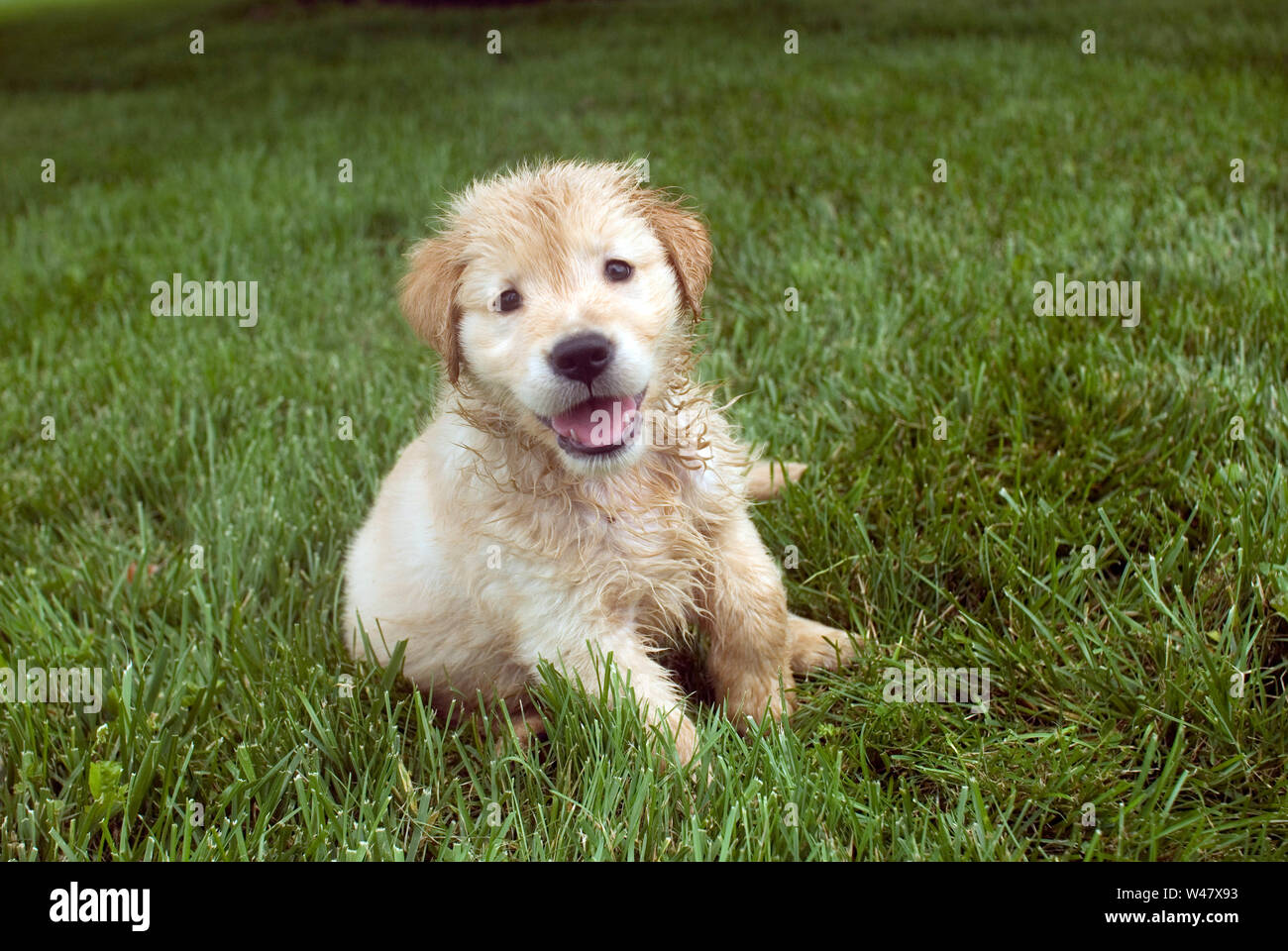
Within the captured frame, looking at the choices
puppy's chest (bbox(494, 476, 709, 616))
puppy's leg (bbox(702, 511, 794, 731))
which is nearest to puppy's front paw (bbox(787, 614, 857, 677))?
puppy's leg (bbox(702, 511, 794, 731))

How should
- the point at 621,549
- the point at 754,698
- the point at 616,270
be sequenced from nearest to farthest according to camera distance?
the point at 616,270, the point at 621,549, the point at 754,698

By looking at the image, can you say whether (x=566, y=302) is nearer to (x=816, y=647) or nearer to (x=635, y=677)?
(x=635, y=677)

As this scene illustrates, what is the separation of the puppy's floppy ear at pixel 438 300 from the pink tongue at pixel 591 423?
35 centimetres

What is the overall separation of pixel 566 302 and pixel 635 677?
866 mm

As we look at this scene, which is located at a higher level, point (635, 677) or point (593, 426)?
point (593, 426)

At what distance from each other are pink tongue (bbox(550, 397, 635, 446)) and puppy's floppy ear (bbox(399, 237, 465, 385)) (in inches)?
13.6

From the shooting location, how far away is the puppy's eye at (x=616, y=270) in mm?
2451

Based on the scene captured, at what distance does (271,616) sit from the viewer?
329 centimetres

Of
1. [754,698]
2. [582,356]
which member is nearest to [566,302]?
[582,356]

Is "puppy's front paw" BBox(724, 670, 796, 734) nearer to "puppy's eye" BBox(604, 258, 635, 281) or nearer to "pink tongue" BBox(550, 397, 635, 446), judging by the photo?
"pink tongue" BBox(550, 397, 635, 446)

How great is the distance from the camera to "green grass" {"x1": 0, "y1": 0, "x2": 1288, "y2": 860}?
7.73ft

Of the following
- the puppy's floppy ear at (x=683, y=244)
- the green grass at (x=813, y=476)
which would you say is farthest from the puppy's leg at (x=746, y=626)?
the puppy's floppy ear at (x=683, y=244)

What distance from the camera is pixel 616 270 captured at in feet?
8.07

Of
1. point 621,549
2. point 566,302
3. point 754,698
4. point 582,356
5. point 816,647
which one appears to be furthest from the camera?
point 816,647
